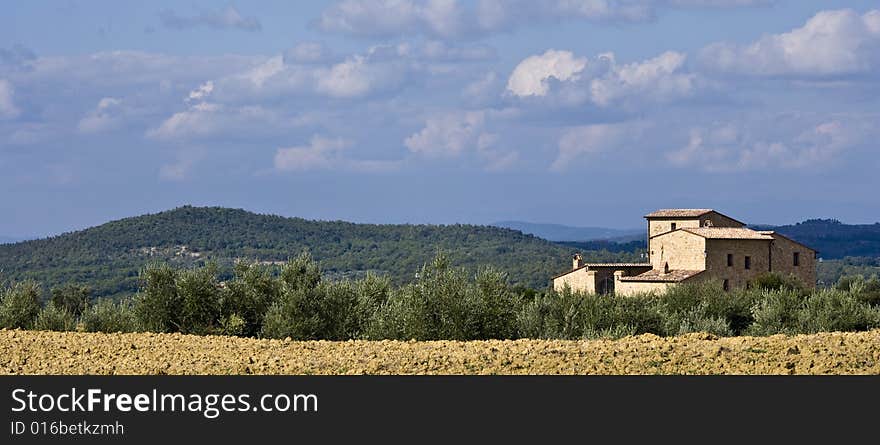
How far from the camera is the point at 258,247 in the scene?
411ft

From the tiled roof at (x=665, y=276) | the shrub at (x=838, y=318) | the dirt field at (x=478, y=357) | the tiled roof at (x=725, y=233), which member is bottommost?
the tiled roof at (x=665, y=276)

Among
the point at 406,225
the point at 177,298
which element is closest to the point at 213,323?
the point at 177,298

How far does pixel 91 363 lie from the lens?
48.8ft

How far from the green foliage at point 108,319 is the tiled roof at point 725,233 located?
35.1 m

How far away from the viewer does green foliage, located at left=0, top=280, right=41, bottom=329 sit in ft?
76.0

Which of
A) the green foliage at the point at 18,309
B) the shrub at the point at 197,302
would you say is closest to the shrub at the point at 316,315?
the shrub at the point at 197,302

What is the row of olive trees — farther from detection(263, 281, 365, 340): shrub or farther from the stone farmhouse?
the stone farmhouse

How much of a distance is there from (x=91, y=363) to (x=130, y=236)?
110 metres

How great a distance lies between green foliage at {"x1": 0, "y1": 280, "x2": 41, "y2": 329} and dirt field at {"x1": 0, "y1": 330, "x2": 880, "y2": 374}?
260 inches

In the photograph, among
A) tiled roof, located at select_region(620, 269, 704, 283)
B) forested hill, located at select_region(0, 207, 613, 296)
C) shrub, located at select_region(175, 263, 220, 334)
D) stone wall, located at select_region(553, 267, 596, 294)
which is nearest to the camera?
shrub, located at select_region(175, 263, 220, 334)

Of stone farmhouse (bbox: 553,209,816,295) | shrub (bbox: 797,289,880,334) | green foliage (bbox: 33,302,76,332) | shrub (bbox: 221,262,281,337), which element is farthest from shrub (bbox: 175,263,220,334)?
stone farmhouse (bbox: 553,209,816,295)

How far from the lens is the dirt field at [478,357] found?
12977 millimetres

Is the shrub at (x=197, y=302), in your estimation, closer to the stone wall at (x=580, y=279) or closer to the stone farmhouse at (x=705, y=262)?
the stone farmhouse at (x=705, y=262)
